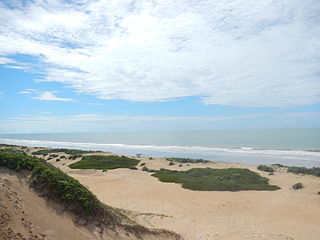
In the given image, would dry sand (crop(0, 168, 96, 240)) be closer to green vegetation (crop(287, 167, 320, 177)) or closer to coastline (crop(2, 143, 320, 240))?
coastline (crop(2, 143, 320, 240))

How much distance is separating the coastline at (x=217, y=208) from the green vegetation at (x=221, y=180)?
926 millimetres

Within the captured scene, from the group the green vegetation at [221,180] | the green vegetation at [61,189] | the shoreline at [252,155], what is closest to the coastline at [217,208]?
the green vegetation at [221,180]

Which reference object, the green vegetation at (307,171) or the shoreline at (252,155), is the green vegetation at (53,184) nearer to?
the green vegetation at (307,171)

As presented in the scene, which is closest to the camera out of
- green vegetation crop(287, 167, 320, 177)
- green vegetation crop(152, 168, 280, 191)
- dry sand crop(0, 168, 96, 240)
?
dry sand crop(0, 168, 96, 240)

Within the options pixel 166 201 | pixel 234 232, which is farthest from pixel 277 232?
pixel 166 201

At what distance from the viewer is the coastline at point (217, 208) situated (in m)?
11.2

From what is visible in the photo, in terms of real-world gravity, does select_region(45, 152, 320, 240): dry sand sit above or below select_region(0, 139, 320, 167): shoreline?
below

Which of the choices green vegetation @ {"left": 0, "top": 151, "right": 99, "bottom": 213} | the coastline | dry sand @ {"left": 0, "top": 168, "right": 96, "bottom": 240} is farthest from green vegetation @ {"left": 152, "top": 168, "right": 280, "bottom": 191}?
dry sand @ {"left": 0, "top": 168, "right": 96, "bottom": 240}

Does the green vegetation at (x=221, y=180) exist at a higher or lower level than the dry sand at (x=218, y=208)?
higher

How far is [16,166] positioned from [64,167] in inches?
941

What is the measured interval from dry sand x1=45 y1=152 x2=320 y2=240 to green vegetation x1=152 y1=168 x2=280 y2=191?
0.95 m

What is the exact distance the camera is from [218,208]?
1455cm

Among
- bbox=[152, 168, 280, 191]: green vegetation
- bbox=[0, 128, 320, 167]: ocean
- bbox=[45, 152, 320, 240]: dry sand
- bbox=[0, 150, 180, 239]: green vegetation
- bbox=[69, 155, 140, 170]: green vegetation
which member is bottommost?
bbox=[45, 152, 320, 240]: dry sand

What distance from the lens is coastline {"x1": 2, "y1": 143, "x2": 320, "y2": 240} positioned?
1118cm
